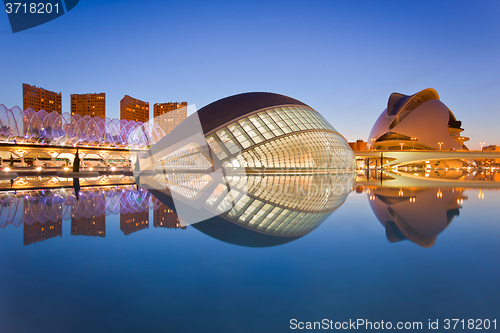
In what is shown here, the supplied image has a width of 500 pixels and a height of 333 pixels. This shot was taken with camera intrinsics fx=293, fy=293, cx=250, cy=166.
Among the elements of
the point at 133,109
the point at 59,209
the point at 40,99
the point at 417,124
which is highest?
the point at 40,99

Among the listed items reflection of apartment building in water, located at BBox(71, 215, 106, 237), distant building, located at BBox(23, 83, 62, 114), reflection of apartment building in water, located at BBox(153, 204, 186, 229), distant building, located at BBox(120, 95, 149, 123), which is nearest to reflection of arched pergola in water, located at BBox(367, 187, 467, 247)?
reflection of apartment building in water, located at BBox(153, 204, 186, 229)

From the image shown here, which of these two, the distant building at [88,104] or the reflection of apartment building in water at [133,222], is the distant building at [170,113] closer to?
the distant building at [88,104]

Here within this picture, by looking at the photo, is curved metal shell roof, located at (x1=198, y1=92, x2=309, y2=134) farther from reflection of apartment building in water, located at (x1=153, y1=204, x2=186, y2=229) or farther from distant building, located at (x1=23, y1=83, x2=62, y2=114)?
distant building, located at (x1=23, y1=83, x2=62, y2=114)

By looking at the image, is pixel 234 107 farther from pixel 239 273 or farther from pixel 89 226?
pixel 239 273

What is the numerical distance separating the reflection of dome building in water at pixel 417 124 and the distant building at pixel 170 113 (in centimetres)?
9945

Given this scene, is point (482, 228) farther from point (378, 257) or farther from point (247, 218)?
point (247, 218)

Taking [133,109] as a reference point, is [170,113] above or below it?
below

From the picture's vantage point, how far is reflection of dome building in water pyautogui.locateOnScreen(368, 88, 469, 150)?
7769 cm

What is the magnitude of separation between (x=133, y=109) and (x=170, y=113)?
2008cm

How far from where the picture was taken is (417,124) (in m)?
77.5

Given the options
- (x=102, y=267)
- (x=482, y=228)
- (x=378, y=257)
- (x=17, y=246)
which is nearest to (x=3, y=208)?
(x=17, y=246)

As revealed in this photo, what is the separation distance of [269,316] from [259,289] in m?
0.62

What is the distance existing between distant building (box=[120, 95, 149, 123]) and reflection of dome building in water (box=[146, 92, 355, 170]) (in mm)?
133973

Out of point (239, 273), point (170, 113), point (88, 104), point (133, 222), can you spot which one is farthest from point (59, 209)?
point (88, 104)
